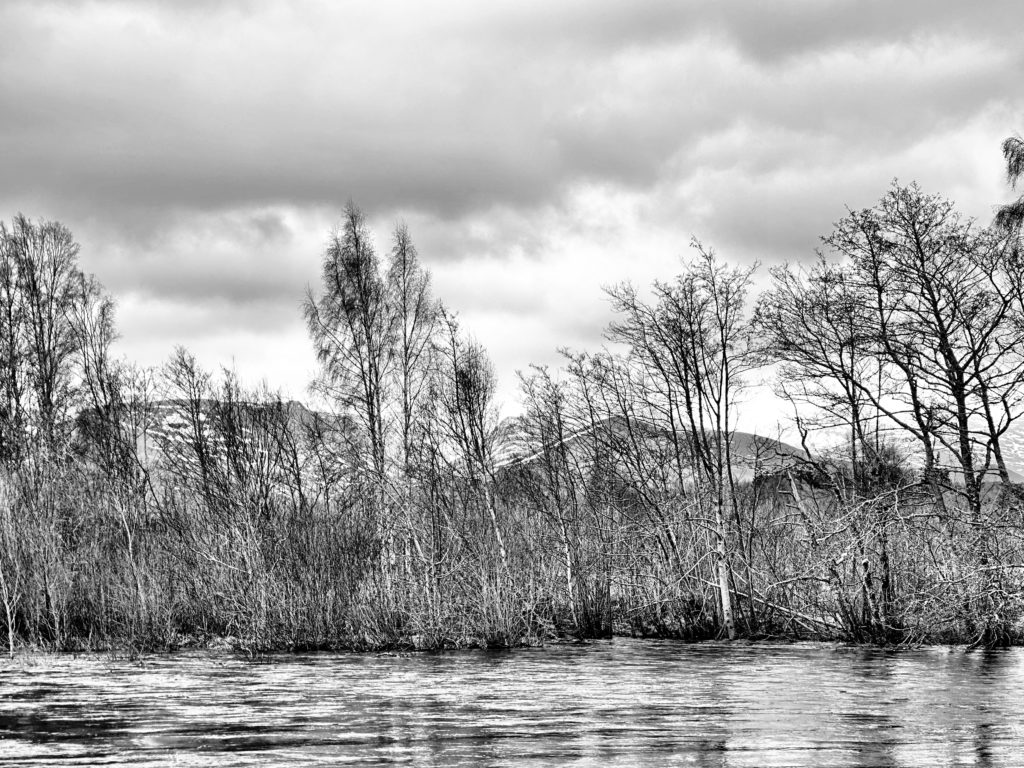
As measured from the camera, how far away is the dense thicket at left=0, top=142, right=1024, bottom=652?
27.9 m

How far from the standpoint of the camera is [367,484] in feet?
107

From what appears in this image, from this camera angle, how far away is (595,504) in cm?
3647

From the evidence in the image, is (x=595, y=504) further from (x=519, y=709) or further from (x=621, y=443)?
(x=519, y=709)

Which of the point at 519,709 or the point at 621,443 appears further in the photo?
the point at 621,443

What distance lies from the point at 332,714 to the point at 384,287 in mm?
21961

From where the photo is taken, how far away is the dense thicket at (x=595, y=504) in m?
27.9

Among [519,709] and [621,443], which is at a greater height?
[621,443]

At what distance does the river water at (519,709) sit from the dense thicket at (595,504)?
184cm

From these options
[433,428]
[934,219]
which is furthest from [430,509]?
[934,219]

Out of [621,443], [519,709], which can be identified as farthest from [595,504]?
[519,709]

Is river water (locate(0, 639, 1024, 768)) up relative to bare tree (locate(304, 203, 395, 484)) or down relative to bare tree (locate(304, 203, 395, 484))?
down

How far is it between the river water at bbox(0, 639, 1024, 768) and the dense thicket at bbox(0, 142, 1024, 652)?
184 cm

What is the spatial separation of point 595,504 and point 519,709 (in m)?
19.2

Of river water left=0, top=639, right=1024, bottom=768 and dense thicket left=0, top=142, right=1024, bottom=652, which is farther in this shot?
dense thicket left=0, top=142, right=1024, bottom=652
